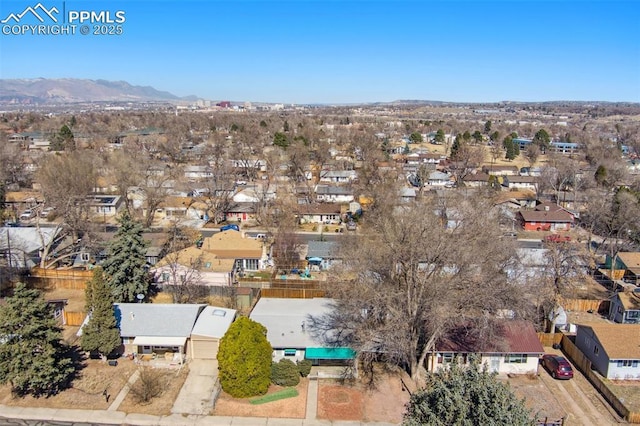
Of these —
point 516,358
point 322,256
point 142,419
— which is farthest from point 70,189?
point 516,358

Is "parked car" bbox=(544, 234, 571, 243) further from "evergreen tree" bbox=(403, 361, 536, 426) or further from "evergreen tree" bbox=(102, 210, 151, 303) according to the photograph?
"evergreen tree" bbox=(102, 210, 151, 303)

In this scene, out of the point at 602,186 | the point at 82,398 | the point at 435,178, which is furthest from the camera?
the point at 435,178

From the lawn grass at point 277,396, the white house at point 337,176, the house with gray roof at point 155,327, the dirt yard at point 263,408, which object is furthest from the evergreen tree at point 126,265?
the white house at point 337,176

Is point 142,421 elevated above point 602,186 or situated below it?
below

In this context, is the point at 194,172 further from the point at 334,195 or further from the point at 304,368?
the point at 304,368

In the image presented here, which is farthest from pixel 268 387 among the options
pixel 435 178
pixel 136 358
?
pixel 435 178

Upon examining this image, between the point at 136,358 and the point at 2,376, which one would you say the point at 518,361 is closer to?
the point at 136,358
